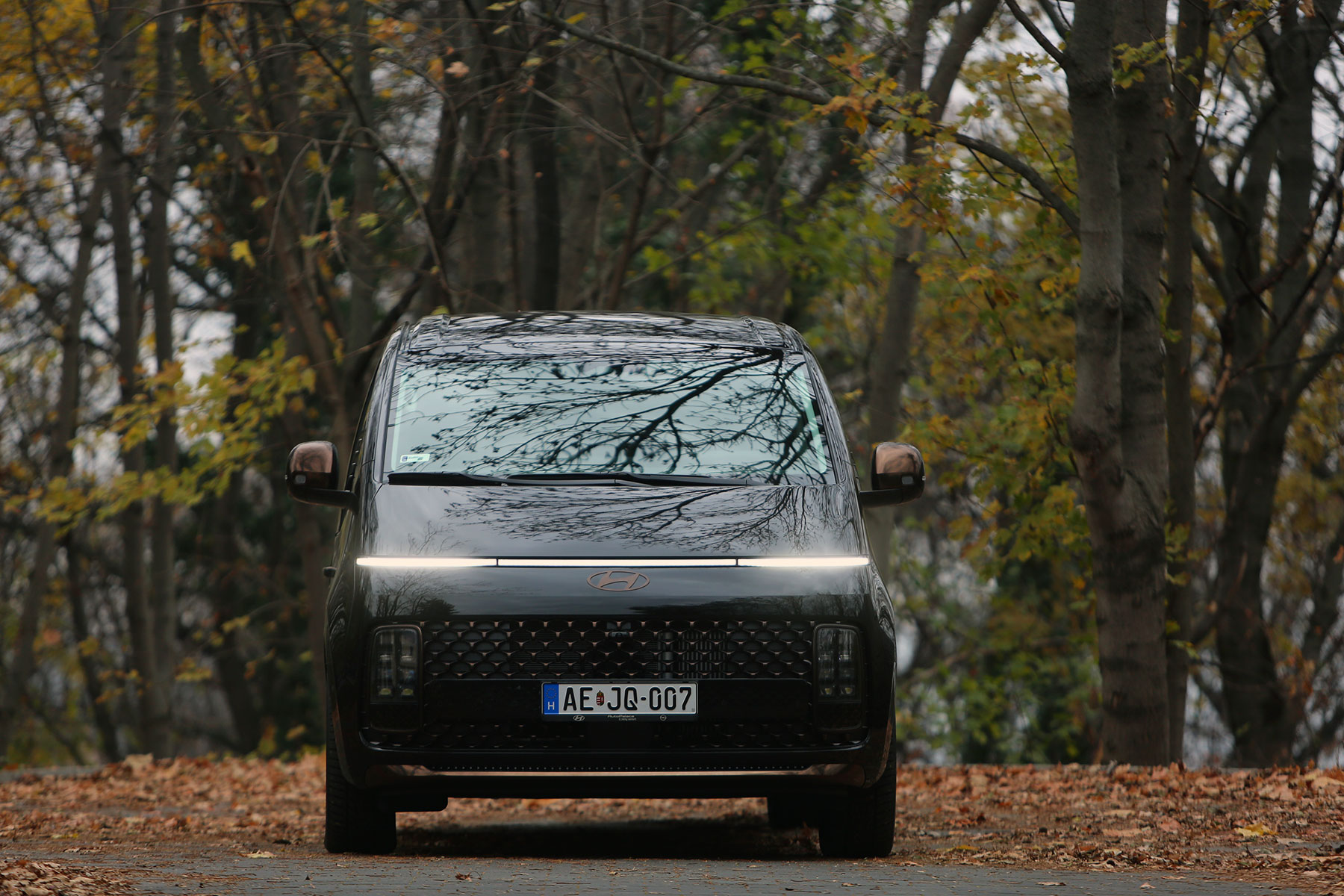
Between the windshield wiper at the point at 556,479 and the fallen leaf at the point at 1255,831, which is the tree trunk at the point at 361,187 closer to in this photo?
the windshield wiper at the point at 556,479

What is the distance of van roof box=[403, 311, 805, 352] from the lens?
23.8 ft

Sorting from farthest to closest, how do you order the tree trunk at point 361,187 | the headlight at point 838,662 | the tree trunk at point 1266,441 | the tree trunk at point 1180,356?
the tree trunk at point 1266,441
the tree trunk at point 361,187
the tree trunk at point 1180,356
the headlight at point 838,662

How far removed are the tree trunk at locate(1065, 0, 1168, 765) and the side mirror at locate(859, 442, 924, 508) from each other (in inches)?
162

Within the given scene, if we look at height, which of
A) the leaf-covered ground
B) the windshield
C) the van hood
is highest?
the windshield

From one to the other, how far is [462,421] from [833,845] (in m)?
2.17

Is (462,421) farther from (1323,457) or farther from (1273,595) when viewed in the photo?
(1273,595)

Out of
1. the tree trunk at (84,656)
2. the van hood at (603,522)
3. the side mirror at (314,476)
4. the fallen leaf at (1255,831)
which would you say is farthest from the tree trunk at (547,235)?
the tree trunk at (84,656)

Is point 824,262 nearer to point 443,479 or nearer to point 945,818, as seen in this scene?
point 945,818

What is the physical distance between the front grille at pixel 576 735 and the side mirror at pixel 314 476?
3.44ft

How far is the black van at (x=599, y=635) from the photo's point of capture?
19.2 ft

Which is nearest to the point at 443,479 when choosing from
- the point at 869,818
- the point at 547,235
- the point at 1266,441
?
the point at 869,818

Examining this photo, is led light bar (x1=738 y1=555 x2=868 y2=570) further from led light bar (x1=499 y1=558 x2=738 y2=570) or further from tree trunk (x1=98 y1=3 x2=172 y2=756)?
tree trunk (x1=98 y1=3 x2=172 y2=756)

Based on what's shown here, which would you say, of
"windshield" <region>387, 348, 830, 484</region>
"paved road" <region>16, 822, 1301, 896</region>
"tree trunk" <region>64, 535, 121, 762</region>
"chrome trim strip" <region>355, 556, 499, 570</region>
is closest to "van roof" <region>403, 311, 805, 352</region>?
"windshield" <region>387, 348, 830, 484</region>

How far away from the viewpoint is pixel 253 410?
17125 mm
